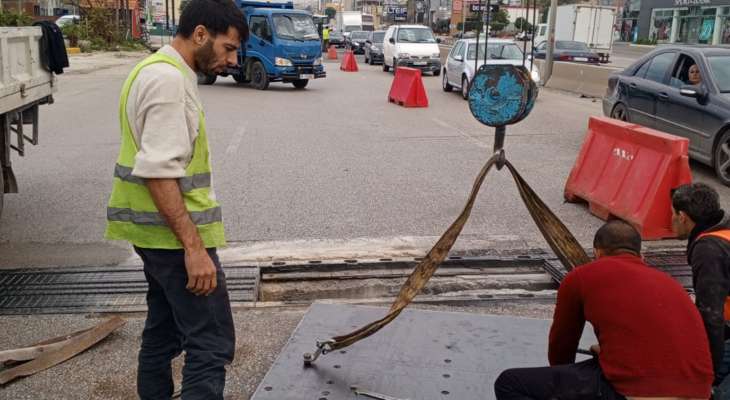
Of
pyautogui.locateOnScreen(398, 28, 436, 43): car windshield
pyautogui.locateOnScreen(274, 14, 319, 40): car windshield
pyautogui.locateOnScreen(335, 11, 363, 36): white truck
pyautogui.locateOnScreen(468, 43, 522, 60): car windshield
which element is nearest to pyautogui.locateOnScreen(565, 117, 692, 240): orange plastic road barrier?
pyautogui.locateOnScreen(468, 43, 522, 60): car windshield

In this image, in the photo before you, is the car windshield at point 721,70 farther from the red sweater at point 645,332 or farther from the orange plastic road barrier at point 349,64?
the orange plastic road barrier at point 349,64

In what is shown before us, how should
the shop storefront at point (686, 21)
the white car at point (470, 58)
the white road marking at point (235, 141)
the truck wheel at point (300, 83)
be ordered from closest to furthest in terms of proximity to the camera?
the white road marking at point (235, 141), the white car at point (470, 58), the truck wheel at point (300, 83), the shop storefront at point (686, 21)

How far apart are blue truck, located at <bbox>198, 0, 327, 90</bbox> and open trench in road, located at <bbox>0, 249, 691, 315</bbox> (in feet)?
49.2

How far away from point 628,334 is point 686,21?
60612mm

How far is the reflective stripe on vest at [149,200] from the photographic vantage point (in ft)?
8.82

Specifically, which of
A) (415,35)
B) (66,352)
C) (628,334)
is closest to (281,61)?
(415,35)

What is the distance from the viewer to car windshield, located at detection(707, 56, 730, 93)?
894 centimetres

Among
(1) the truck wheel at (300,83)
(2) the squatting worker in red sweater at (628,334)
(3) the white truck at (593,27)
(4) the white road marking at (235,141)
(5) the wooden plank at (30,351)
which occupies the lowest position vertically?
(5) the wooden plank at (30,351)

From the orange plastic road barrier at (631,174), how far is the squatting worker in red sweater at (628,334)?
12.7 ft

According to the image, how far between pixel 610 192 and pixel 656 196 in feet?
2.09

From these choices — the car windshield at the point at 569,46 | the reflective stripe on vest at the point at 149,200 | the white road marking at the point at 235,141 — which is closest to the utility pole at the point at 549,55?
the car windshield at the point at 569,46

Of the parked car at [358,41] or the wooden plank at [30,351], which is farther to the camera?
the parked car at [358,41]

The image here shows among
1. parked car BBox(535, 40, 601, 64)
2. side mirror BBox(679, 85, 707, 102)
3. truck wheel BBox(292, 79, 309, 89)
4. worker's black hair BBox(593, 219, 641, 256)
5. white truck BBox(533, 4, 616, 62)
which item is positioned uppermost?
white truck BBox(533, 4, 616, 62)

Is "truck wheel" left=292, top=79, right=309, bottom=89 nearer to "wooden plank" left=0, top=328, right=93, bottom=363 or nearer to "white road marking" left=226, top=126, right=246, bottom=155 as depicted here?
"white road marking" left=226, top=126, right=246, bottom=155
